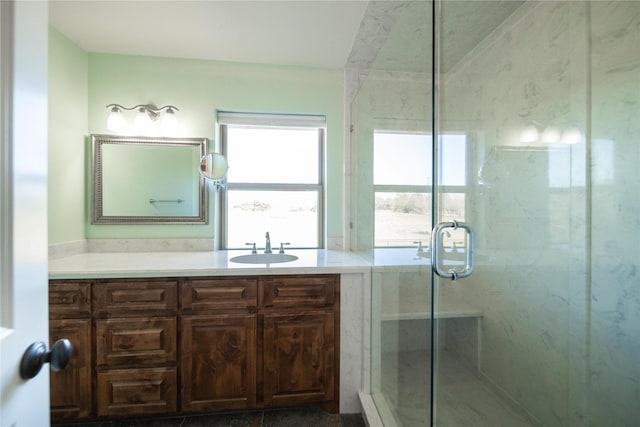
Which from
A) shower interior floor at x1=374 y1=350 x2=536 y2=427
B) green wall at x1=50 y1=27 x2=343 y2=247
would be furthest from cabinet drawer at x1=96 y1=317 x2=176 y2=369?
shower interior floor at x1=374 y1=350 x2=536 y2=427

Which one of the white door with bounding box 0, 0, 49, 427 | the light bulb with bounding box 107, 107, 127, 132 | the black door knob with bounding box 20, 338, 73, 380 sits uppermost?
the light bulb with bounding box 107, 107, 127, 132

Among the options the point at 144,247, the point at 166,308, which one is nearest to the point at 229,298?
the point at 166,308

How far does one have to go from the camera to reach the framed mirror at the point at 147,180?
2.07 metres

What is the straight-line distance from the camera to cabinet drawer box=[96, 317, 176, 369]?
150cm

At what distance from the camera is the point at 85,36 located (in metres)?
1.86

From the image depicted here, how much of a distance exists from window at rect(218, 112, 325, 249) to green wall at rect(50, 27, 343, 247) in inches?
4.6

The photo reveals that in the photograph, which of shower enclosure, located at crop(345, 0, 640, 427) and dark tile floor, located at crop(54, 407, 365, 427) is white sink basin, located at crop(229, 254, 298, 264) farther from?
dark tile floor, located at crop(54, 407, 365, 427)

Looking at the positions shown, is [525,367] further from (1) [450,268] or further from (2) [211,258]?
(2) [211,258]

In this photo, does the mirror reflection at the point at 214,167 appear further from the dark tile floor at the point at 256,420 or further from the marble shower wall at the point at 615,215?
the marble shower wall at the point at 615,215

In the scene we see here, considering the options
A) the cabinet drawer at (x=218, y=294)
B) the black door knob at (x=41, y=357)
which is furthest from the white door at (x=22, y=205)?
the cabinet drawer at (x=218, y=294)

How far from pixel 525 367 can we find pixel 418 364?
458 mm

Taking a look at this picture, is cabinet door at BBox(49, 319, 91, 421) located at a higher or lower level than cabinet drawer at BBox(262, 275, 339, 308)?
lower

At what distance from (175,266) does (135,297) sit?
0.83ft

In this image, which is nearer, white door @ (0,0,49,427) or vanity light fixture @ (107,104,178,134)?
white door @ (0,0,49,427)
